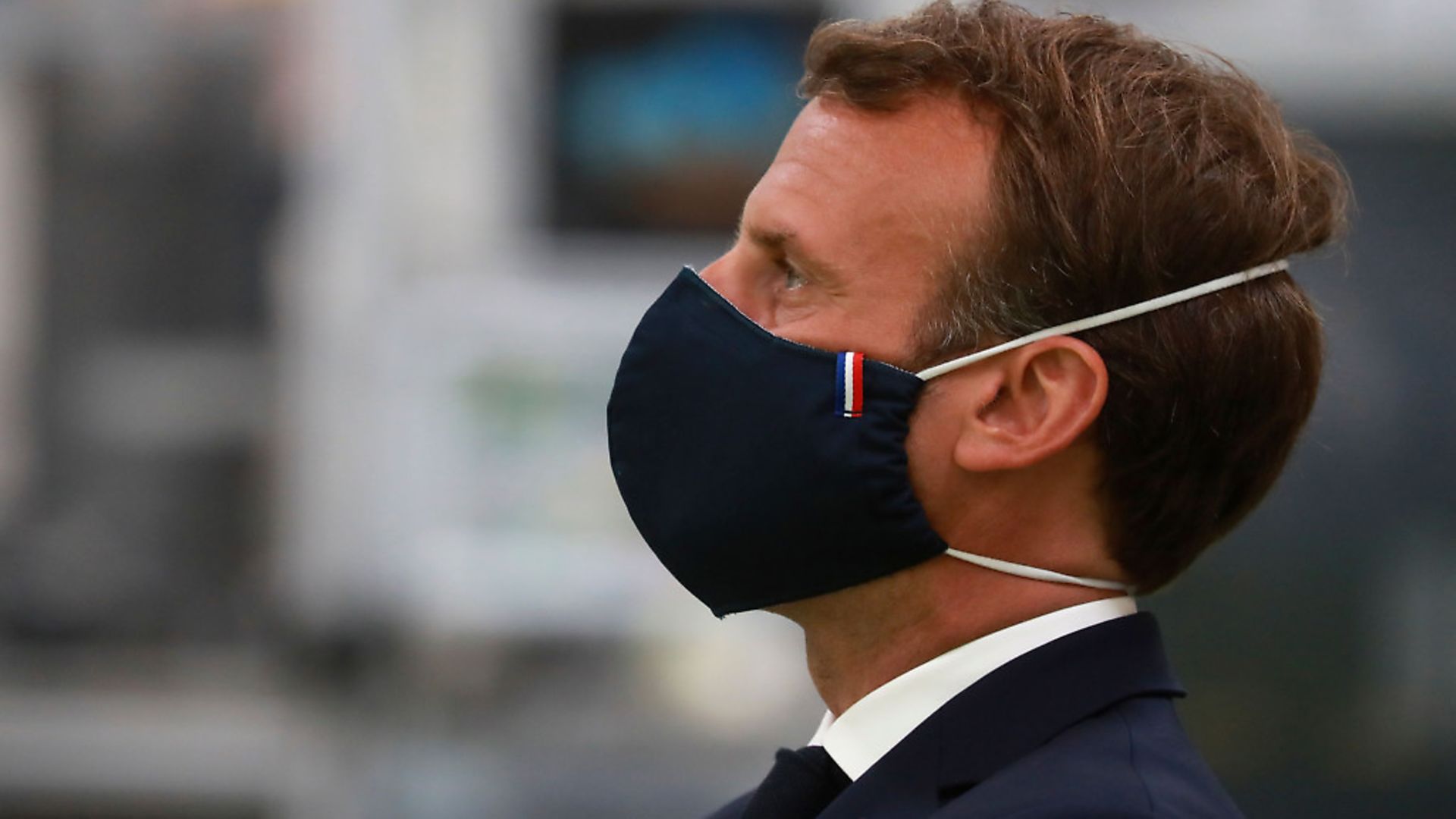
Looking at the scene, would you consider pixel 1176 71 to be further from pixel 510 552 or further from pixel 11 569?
pixel 11 569

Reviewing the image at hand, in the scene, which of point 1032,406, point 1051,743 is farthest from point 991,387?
point 1051,743

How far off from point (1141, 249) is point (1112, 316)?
0.25 feet

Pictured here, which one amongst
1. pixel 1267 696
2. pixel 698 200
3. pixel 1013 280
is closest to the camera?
pixel 1013 280

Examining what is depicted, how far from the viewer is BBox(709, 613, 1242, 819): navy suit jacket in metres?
1.59

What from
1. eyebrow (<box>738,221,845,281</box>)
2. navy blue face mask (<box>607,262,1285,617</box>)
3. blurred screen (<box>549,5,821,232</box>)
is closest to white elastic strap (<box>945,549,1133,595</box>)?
navy blue face mask (<box>607,262,1285,617</box>)

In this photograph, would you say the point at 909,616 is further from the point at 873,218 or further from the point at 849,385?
the point at 873,218

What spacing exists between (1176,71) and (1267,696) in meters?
3.79

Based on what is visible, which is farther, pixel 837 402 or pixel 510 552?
pixel 510 552

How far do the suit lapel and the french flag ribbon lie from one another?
311 mm

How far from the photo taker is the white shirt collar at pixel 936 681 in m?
1.77

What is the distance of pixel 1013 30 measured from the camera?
1897mm

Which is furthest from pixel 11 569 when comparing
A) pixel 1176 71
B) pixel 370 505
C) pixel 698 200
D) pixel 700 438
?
pixel 1176 71

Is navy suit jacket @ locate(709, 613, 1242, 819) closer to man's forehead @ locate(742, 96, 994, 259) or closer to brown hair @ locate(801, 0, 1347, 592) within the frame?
brown hair @ locate(801, 0, 1347, 592)

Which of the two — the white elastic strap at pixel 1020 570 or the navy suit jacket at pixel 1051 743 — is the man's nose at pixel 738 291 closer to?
the white elastic strap at pixel 1020 570
